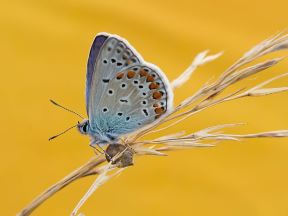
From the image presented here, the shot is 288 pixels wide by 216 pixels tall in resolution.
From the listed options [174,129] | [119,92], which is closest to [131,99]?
[119,92]

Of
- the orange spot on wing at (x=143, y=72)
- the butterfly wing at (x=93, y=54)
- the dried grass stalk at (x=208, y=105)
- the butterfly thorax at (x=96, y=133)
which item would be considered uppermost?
the butterfly wing at (x=93, y=54)

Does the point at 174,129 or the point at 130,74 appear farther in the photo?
the point at 174,129

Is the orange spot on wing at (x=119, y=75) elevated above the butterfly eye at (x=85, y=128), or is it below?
above

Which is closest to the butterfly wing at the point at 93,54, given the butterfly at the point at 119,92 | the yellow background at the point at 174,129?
the butterfly at the point at 119,92

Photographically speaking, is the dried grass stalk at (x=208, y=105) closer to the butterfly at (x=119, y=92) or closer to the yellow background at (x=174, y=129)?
the butterfly at (x=119, y=92)

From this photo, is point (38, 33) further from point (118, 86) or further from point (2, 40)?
point (118, 86)

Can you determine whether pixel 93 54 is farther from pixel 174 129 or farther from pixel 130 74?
pixel 174 129

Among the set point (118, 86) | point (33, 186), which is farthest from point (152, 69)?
point (33, 186)

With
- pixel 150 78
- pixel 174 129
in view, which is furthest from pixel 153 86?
pixel 174 129
